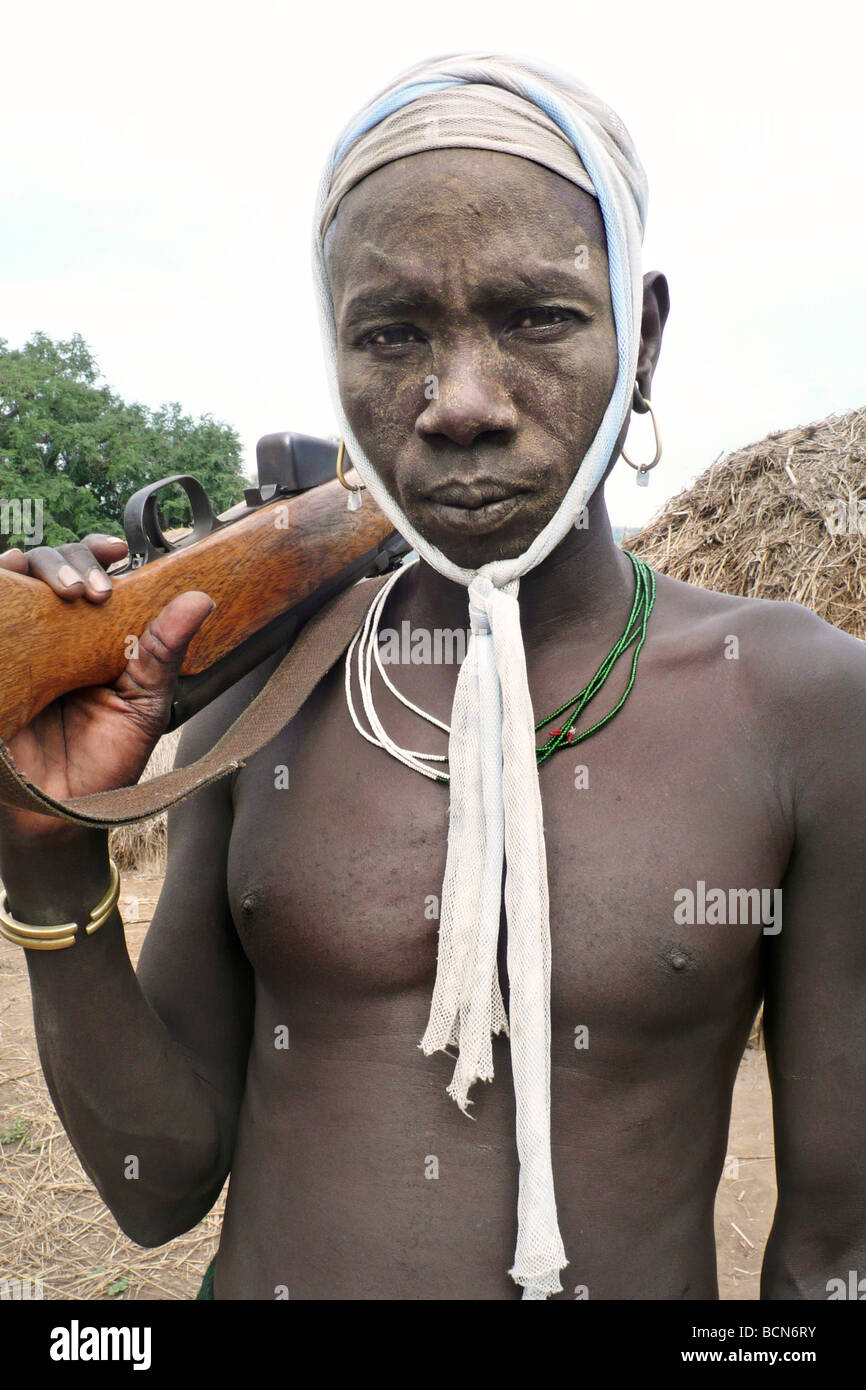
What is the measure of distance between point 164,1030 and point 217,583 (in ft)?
2.54

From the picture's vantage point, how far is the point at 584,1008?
5.10 ft

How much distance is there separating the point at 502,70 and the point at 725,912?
1.35 m

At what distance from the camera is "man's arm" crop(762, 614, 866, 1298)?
1.57 metres

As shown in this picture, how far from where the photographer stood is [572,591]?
5.95 feet

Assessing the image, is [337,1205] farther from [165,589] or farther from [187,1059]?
[165,589]

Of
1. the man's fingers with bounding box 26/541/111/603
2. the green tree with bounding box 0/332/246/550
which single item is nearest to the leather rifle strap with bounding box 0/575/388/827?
the man's fingers with bounding box 26/541/111/603

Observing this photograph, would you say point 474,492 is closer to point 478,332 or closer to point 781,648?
point 478,332

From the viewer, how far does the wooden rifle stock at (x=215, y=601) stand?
146cm

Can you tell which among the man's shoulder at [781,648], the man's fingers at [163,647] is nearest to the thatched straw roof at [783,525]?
the man's shoulder at [781,648]

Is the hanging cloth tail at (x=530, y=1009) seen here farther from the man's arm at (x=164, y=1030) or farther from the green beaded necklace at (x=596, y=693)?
the man's arm at (x=164, y=1030)

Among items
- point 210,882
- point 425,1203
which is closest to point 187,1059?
point 210,882

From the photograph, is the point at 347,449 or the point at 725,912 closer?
the point at 725,912

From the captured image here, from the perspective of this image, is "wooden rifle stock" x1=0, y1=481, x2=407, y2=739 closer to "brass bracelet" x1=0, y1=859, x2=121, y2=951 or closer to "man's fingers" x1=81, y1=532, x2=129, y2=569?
"man's fingers" x1=81, y1=532, x2=129, y2=569
